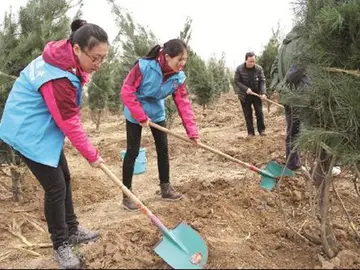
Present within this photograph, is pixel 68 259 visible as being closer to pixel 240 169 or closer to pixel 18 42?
pixel 18 42

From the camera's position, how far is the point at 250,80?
26.2 feet

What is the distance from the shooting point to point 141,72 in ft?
12.8

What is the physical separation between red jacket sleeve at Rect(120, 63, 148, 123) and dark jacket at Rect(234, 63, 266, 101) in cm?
428

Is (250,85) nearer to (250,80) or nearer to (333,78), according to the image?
(250,80)

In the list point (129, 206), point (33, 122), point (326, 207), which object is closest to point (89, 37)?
point (33, 122)

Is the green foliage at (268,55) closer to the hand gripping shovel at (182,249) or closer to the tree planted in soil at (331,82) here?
the tree planted in soil at (331,82)

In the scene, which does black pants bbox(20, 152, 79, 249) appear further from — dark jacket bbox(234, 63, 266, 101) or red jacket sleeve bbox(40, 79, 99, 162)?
dark jacket bbox(234, 63, 266, 101)

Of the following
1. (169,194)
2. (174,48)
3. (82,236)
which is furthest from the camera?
(169,194)

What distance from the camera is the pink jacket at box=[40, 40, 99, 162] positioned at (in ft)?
8.53

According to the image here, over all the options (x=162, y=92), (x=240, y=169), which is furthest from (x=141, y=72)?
(x=240, y=169)

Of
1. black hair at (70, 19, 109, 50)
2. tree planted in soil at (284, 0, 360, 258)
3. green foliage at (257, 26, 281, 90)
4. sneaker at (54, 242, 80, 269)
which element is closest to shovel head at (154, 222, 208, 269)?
sneaker at (54, 242, 80, 269)

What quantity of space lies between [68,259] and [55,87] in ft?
3.56

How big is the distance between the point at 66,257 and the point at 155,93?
1.75 meters

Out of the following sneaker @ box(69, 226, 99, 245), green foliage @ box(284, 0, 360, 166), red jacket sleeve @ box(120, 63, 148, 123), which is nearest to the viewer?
green foliage @ box(284, 0, 360, 166)
